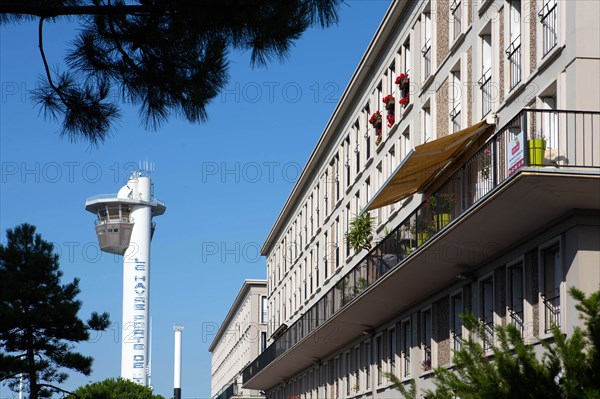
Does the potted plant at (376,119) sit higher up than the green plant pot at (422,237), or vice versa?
the potted plant at (376,119)

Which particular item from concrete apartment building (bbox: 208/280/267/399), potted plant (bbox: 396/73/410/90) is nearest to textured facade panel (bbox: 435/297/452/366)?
potted plant (bbox: 396/73/410/90)

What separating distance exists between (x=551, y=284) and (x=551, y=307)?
18.4 inches

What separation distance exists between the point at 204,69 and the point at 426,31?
931 inches

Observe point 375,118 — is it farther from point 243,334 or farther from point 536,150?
point 243,334

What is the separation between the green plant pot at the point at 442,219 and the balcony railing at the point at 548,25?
186 inches

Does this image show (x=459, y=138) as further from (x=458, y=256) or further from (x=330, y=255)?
(x=330, y=255)

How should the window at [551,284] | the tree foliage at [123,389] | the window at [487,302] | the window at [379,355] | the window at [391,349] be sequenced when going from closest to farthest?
the window at [551,284] < the window at [487,302] < the window at [391,349] < the window at [379,355] < the tree foliage at [123,389]

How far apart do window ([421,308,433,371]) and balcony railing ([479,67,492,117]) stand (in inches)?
315

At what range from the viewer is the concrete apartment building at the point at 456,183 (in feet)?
77.1

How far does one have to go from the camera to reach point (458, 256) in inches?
1178

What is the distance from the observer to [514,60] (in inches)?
1091

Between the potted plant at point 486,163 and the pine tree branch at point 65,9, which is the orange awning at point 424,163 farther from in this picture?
the pine tree branch at point 65,9

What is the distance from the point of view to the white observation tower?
114m

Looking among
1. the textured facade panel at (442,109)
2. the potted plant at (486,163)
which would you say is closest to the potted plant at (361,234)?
the textured facade panel at (442,109)
